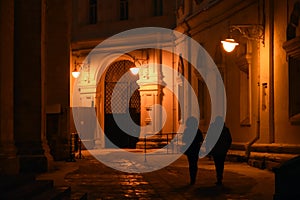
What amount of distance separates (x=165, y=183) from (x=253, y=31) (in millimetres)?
6857

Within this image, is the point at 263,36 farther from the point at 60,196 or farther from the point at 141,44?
the point at 141,44

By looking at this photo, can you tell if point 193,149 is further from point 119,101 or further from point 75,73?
point 119,101

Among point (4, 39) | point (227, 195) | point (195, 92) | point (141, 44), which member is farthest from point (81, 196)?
point (141, 44)

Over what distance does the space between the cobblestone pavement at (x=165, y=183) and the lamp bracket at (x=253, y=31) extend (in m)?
3.92

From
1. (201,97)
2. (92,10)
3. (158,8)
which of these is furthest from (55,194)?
(92,10)

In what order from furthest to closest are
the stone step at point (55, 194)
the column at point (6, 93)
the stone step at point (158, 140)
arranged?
the stone step at point (158, 140)
the column at point (6, 93)
the stone step at point (55, 194)

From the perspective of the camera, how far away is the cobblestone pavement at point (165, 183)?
12867 mm

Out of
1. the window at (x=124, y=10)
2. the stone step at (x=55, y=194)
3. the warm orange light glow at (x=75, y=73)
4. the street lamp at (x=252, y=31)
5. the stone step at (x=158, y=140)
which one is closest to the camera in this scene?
the stone step at (x=55, y=194)

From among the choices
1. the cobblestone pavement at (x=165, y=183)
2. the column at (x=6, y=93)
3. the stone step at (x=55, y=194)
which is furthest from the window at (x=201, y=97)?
the stone step at (x=55, y=194)

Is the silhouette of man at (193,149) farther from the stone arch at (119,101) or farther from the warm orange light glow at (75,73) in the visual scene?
the stone arch at (119,101)

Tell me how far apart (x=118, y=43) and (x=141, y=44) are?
1.43 m

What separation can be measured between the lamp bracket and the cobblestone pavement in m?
3.92

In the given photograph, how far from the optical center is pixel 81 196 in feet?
39.3

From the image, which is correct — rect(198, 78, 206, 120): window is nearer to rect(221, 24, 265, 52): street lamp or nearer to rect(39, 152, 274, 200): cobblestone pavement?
rect(39, 152, 274, 200): cobblestone pavement
